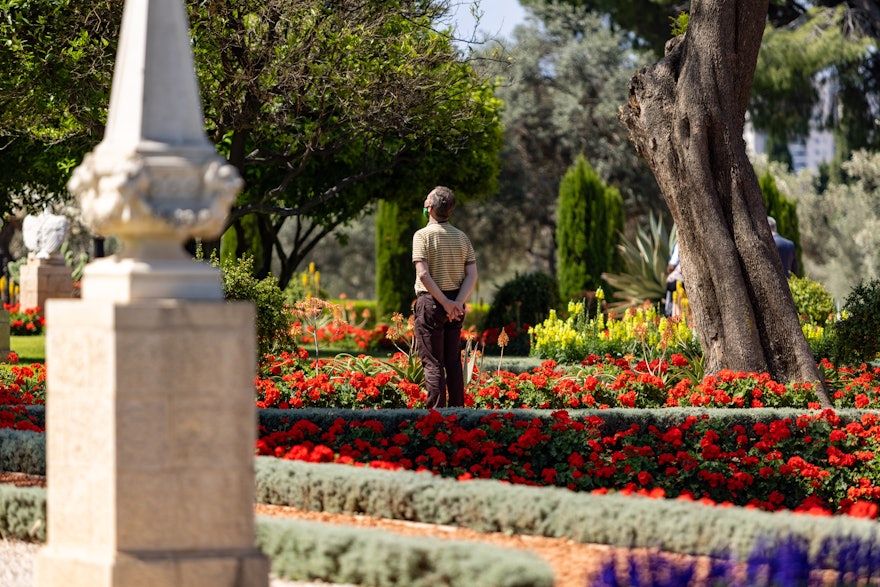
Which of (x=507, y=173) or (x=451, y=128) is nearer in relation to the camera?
(x=451, y=128)

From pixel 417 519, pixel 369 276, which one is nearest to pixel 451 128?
pixel 417 519

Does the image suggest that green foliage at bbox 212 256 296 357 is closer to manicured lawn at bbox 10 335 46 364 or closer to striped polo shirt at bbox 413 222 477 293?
striped polo shirt at bbox 413 222 477 293

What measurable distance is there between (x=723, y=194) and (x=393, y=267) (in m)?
10.8

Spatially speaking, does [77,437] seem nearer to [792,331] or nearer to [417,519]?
[417,519]

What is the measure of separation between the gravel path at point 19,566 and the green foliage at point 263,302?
5.52m

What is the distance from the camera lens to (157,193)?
3.87 metres

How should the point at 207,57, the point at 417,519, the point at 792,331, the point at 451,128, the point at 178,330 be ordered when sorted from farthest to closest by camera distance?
1. the point at 451,128
2. the point at 207,57
3. the point at 792,331
4. the point at 417,519
5. the point at 178,330

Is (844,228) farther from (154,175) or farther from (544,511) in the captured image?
(154,175)

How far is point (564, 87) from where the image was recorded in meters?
29.2

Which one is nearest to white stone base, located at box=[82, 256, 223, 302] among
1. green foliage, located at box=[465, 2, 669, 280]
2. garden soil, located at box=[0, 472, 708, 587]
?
garden soil, located at box=[0, 472, 708, 587]

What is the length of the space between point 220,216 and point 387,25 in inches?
340

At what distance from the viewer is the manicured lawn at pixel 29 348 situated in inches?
569

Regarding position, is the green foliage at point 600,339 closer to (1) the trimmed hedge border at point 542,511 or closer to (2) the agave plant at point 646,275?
(2) the agave plant at point 646,275

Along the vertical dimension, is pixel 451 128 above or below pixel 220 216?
above
